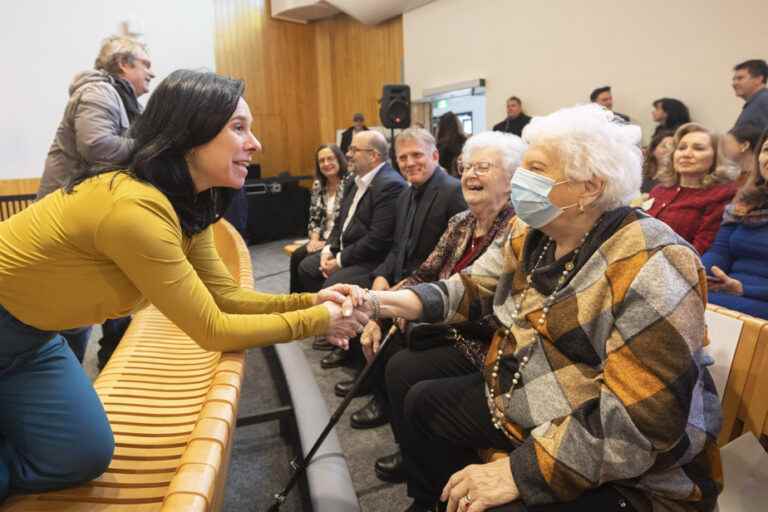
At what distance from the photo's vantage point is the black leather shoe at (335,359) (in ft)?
10.6

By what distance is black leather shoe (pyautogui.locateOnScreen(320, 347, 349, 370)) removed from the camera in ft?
10.6

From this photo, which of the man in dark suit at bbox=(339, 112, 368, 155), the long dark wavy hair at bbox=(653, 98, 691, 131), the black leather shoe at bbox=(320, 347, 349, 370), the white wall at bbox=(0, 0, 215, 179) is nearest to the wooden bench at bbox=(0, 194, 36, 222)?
the white wall at bbox=(0, 0, 215, 179)

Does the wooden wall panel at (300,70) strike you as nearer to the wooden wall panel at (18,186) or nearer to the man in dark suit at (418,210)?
the wooden wall panel at (18,186)

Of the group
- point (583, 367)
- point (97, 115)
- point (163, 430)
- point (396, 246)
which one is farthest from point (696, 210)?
point (97, 115)

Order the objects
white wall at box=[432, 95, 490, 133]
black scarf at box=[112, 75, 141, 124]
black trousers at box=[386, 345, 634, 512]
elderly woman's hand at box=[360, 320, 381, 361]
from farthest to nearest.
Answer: white wall at box=[432, 95, 490, 133], black scarf at box=[112, 75, 141, 124], elderly woman's hand at box=[360, 320, 381, 361], black trousers at box=[386, 345, 634, 512]

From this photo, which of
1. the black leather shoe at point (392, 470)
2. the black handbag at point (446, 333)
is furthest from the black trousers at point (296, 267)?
the black handbag at point (446, 333)

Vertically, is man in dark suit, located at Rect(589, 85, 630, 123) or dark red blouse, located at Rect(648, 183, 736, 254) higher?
man in dark suit, located at Rect(589, 85, 630, 123)

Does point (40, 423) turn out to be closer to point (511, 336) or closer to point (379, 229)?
point (511, 336)

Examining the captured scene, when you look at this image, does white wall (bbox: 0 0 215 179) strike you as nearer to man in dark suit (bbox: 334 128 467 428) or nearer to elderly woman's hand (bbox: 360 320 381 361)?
man in dark suit (bbox: 334 128 467 428)

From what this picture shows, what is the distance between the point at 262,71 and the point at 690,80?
278 inches

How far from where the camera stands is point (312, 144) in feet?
34.7

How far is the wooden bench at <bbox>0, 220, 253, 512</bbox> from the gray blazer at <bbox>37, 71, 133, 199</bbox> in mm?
937

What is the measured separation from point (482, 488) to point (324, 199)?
147 inches

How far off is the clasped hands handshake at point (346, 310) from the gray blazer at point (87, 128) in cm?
132
